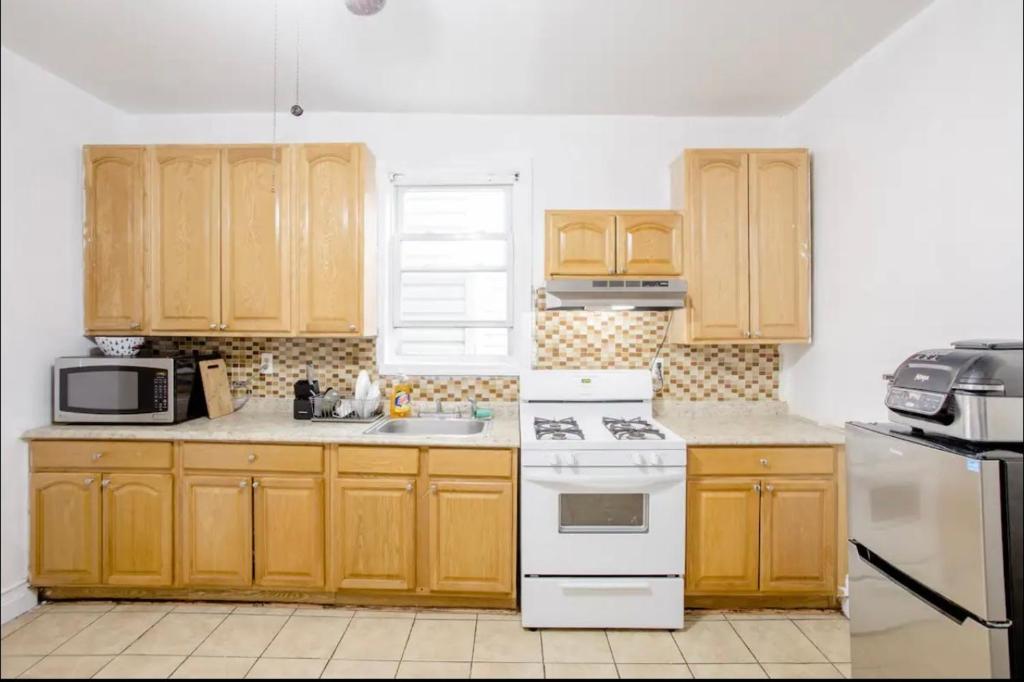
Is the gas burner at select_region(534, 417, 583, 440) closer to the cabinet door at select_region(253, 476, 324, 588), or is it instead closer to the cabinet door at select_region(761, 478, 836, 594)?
the cabinet door at select_region(761, 478, 836, 594)

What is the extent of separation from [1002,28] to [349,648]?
3.34m

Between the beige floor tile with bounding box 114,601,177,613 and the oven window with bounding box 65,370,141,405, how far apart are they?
941 mm

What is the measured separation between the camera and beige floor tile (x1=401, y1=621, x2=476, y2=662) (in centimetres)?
217

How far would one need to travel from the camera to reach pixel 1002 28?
173cm

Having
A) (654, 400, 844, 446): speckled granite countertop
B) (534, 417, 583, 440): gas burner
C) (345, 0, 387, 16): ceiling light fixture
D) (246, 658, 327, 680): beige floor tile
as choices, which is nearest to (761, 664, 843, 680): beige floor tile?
(654, 400, 844, 446): speckled granite countertop

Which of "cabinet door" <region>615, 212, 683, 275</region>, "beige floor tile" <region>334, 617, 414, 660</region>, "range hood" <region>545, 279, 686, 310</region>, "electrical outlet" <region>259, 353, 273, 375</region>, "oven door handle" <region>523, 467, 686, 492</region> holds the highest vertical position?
"cabinet door" <region>615, 212, 683, 275</region>

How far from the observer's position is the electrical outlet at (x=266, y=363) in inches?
120

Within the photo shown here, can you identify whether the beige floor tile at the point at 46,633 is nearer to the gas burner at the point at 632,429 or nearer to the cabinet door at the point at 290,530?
the cabinet door at the point at 290,530

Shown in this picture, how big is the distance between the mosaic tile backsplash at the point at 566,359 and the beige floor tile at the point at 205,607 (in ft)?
3.60

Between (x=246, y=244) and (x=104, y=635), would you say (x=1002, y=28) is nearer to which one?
(x=246, y=244)

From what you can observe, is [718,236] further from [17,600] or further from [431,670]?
[17,600]

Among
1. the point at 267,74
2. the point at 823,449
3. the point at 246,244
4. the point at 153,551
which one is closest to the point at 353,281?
the point at 246,244

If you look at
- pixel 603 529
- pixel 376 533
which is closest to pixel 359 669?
pixel 376 533

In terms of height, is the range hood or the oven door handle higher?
the range hood
